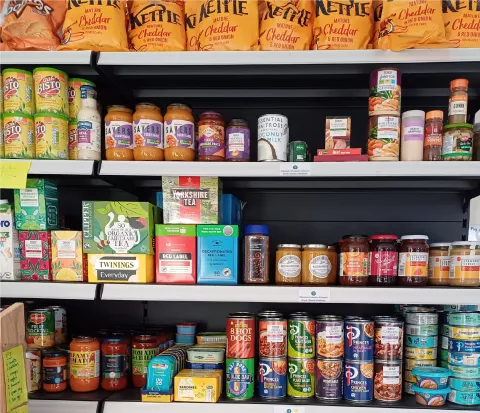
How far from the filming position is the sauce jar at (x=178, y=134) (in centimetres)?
164

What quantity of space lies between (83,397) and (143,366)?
251 millimetres

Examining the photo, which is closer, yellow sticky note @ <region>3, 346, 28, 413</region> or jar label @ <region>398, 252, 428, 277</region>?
yellow sticky note @ <region>3, 346, 28, 413</region>

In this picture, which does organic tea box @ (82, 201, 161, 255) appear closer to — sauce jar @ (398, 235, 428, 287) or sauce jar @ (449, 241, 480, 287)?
sauce jar @ (398, 235, 428, 287)

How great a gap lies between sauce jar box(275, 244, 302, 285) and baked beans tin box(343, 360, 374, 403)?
1.26 ft

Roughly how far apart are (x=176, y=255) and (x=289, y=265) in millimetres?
456

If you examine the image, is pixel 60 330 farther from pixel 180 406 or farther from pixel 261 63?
pixel 261 63

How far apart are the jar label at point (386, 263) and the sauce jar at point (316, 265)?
0.18 m

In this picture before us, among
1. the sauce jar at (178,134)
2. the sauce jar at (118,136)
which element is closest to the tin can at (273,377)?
the sauce jar at (178,134)

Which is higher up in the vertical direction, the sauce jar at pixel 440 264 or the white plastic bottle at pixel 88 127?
the white plastic bottle at pixel 88 127

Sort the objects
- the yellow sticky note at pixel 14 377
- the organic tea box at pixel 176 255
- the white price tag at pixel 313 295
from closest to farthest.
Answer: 1. the yellow sticky note at pixel 14 377
2. the white price tag at pixel 313 295
3. the organic tea box at pixel 176 255

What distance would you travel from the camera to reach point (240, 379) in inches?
63.1

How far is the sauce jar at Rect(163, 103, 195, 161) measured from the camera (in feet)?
5.39

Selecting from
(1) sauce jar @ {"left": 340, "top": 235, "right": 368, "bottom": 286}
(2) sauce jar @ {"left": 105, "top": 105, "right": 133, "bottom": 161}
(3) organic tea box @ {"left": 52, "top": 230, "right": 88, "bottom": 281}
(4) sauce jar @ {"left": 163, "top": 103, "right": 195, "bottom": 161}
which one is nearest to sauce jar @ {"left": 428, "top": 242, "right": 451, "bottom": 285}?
(1) sauce jar @ {"left": 340, "top": 235, "right": 368, "bottom": 286}

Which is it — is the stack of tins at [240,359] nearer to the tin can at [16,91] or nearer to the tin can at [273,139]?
the tin can at [273,139]
